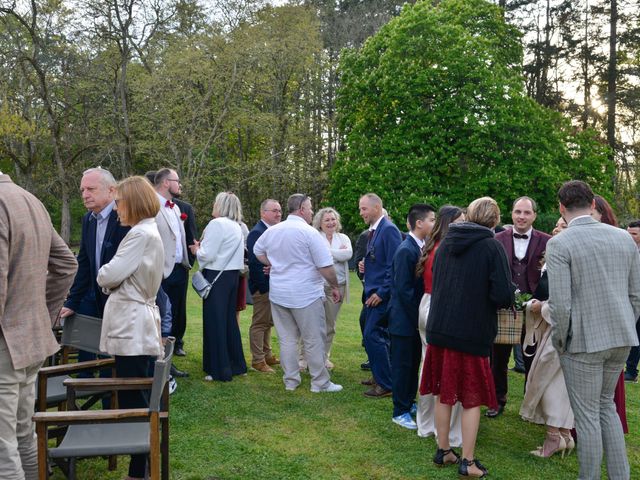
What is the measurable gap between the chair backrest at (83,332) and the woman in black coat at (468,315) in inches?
95.2

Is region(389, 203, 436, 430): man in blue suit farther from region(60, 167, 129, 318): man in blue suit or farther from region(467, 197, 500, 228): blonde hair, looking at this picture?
region(60, 167, 129, 318): man in blue suit

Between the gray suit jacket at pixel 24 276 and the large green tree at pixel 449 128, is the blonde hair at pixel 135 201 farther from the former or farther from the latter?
the large green tree at pixel 449 128

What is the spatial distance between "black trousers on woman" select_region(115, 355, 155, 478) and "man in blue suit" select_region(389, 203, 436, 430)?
7.47 feet

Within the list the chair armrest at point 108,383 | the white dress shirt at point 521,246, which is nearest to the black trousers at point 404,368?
the white dress shirt at point 521,246

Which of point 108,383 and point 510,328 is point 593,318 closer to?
point 510,328

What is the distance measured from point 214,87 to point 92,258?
868 inches

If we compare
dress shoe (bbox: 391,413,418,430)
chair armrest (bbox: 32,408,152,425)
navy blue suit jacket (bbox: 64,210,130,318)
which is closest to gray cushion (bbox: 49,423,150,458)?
chair armrest (bbox: 32,408,152,425)

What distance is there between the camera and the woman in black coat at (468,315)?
4.58 metres

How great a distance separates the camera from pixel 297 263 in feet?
22.8

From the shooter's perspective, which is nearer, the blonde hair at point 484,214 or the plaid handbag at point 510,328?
the blonde hair at point 484,214

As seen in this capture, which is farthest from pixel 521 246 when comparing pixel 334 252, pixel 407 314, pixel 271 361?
pixel 271 361

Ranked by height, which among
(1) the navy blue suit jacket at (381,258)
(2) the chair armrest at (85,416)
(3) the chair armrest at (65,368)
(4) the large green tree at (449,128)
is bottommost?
(2) the chair armrest at (85,416)

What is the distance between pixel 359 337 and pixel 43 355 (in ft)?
26.1

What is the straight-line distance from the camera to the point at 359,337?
1109 centimetres
